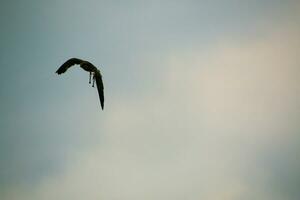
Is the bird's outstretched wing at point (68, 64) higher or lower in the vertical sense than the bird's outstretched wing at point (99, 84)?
higher

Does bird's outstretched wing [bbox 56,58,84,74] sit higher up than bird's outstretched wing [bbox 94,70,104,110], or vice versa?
bird's outstretched wing [bbox 56,58,84,74]

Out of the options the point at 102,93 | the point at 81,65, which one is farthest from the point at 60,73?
the point at 102,93

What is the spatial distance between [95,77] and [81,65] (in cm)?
168

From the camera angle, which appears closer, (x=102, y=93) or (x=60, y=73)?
(x=60, y=73)

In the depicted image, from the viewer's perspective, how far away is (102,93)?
3189cm

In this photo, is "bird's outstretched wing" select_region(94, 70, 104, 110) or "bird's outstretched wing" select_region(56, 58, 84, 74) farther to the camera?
"bird's outstretched wing" select_region(94, 70, 104, 110)

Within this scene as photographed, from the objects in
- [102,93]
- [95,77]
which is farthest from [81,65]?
[102,93]

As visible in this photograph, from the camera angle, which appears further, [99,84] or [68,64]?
[99,84]

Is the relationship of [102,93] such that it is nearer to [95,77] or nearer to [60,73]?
[95,77]

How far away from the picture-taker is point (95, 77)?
3031 cm

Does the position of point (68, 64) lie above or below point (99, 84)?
above

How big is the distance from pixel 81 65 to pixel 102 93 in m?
3.66

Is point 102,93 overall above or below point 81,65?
below

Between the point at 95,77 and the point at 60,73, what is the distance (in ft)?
9.21
